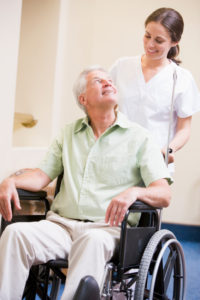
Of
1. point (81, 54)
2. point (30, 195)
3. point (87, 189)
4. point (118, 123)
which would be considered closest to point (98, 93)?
point (118, 123)

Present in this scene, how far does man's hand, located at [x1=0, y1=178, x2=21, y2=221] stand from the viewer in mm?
1923

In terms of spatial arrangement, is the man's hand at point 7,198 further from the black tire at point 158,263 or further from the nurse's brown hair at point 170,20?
the nurse's brown hair at point 170,20

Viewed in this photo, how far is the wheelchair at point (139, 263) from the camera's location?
5.77 ft

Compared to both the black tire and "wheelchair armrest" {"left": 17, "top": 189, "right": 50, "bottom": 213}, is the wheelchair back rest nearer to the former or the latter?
the black tire

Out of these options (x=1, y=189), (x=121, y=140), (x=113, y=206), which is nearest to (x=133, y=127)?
(x=121, y=140)

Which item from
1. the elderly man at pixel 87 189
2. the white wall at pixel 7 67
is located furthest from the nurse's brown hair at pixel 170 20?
the white wall at pixel 7 67

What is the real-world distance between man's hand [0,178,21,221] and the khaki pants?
0.09 m

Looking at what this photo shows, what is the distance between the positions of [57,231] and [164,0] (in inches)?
115

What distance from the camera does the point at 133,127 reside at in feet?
7.00

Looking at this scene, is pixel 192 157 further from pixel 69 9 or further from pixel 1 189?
pixel 1 189

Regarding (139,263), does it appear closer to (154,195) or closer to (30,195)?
(154,195)

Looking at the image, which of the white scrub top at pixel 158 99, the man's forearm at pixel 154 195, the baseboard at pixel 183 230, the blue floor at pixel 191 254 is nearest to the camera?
the man's forearm at pixel 154 195

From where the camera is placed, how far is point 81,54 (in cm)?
363

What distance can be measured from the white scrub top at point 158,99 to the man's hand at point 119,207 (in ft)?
2.43
